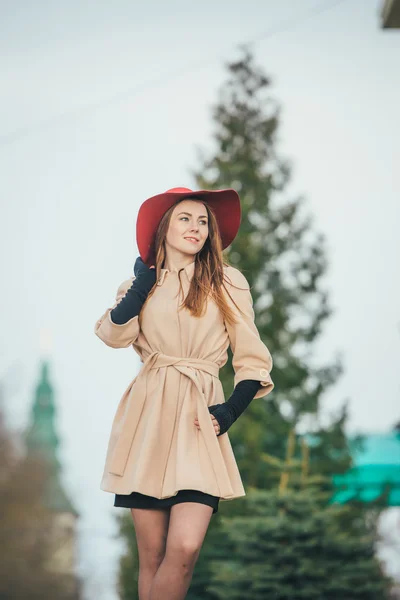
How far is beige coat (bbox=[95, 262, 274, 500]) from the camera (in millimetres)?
3504

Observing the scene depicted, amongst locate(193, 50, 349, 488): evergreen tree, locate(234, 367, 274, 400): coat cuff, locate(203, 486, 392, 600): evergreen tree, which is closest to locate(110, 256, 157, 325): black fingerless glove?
locate(234, 367, 274, 400): coat cuff

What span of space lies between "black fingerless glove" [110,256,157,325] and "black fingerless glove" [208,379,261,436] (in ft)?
1.34

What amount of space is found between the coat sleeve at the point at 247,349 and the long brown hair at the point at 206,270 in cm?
2

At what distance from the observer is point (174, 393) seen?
3.61m

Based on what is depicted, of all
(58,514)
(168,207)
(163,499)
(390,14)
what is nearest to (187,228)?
(168,207)

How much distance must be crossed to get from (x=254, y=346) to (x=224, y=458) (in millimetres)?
388

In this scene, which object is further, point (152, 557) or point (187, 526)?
point (152, 557)

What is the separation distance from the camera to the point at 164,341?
3.67 meters

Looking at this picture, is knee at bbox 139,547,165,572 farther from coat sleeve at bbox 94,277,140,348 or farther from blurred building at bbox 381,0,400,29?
blurred building at bbox 381,0,400,29

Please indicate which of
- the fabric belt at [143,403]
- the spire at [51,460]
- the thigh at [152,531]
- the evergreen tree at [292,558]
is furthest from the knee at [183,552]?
the spire at [51,460]

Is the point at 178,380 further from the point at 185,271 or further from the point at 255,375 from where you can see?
the point at 185,271

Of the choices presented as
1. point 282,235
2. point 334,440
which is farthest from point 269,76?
point 334,440

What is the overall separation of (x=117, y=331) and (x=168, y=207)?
1.64 feet

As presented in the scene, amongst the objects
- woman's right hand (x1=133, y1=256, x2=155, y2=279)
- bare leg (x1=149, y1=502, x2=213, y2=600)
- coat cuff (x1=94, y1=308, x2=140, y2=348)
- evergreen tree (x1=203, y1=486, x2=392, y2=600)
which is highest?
evergreen tree (x1=203, y1=486, x2=392, y2=600)
